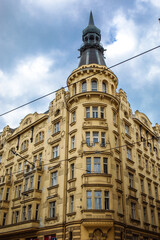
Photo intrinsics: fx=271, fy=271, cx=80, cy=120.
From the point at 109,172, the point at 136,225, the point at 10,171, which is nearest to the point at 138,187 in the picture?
the point at 136,225

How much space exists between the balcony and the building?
105 mm

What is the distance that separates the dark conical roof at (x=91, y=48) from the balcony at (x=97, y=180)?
1720 cm

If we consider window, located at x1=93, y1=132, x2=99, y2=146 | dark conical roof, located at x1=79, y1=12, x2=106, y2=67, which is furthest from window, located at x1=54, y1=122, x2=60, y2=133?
dark conical roof, located at x1=79, y1=12, x2=106, y2=67

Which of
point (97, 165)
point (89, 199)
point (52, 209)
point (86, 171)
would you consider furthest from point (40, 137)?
point (89, 199)

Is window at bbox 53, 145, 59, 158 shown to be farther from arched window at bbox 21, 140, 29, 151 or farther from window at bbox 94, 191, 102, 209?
window at bbox 94, 191, 102, 209

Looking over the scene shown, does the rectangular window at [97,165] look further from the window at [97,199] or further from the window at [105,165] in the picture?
the window at [97,199]

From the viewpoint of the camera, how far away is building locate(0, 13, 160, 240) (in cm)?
2811

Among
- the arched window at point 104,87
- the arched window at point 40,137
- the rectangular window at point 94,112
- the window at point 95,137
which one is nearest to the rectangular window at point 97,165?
the window at point 95,137

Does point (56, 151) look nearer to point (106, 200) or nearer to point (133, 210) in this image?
point (106, 200)

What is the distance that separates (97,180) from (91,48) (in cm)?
2238

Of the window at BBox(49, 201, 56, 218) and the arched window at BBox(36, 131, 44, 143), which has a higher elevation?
the arched window at BBox(36, 131, 44, 143)

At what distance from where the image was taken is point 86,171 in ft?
96.2

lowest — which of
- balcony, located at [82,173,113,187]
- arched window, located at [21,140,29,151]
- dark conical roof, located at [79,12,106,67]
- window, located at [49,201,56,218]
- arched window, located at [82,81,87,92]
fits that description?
window, located at [49,201,56,218]

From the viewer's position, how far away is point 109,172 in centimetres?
2950
